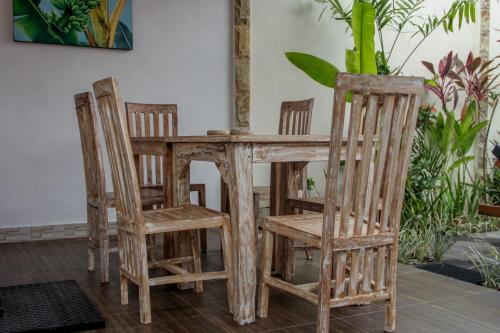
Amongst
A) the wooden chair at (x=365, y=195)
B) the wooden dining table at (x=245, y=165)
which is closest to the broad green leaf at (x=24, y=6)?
the wooden dining table at (x=245, y=165)

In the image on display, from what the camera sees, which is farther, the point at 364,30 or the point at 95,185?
the point at 364,30

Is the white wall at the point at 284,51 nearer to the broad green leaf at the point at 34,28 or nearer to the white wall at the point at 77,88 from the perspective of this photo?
the white wall at the point at 77,88

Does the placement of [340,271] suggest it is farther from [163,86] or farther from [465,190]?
[465,190]

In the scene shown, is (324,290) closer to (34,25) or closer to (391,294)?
(391,294)

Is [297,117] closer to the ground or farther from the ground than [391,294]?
farther from the ground

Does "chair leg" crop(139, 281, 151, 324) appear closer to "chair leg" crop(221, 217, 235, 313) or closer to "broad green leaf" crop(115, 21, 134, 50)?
"chair leg" crop(221, 217, 235, 313)

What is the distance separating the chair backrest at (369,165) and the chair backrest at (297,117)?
1868mm

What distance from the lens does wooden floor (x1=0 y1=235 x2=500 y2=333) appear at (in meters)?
2.44

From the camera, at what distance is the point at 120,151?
2.48 meters

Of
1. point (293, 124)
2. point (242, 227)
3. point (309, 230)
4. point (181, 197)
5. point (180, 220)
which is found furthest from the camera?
point (293, 124)

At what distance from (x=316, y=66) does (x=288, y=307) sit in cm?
192

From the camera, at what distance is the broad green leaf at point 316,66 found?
3.83m

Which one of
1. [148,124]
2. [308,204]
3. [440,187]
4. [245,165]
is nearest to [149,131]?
[148,124]

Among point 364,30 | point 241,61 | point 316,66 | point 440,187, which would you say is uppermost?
point 364,30
